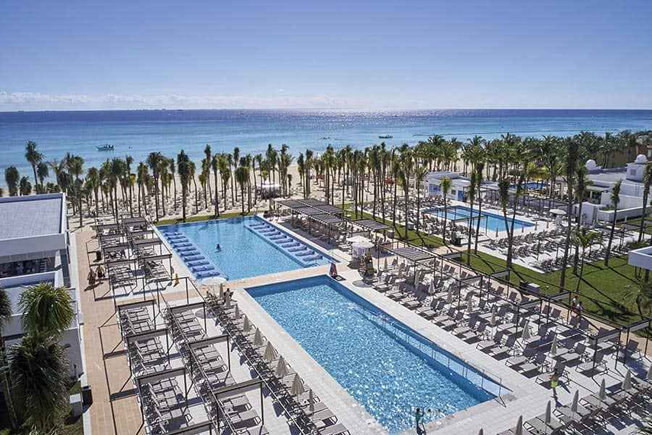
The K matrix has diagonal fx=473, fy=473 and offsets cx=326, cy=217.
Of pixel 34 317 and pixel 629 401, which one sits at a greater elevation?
pixel 34 317

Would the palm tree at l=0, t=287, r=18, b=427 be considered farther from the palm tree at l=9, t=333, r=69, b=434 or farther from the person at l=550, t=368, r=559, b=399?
the person at l=550, t=368, r=559, b=399

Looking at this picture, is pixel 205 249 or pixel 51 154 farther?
pixel 51 154

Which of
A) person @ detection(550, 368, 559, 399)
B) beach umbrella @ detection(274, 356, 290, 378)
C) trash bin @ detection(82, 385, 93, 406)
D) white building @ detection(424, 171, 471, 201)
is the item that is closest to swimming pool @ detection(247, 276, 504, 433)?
person @ detection(550, 368, 559, 399)

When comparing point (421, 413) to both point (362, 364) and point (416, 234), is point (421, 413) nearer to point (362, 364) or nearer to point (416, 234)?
point (362, 364)

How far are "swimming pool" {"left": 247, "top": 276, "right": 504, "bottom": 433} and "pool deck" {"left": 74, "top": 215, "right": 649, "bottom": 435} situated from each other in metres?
0.53

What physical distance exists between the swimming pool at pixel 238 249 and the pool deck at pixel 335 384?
701 centimetres

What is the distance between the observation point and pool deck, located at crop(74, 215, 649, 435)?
15.0 m

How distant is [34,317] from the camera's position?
563 inches

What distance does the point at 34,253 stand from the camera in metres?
22.9

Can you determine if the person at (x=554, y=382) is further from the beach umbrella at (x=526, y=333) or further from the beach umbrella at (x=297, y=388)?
the beach umbrella at (x=297, y=388)

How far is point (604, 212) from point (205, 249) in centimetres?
3326

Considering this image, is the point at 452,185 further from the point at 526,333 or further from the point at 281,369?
the point at 281,369

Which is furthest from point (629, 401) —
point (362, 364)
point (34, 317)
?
point (34, 317)

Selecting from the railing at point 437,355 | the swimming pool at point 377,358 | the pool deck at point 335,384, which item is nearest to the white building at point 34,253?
the pool deck at point 335,384
